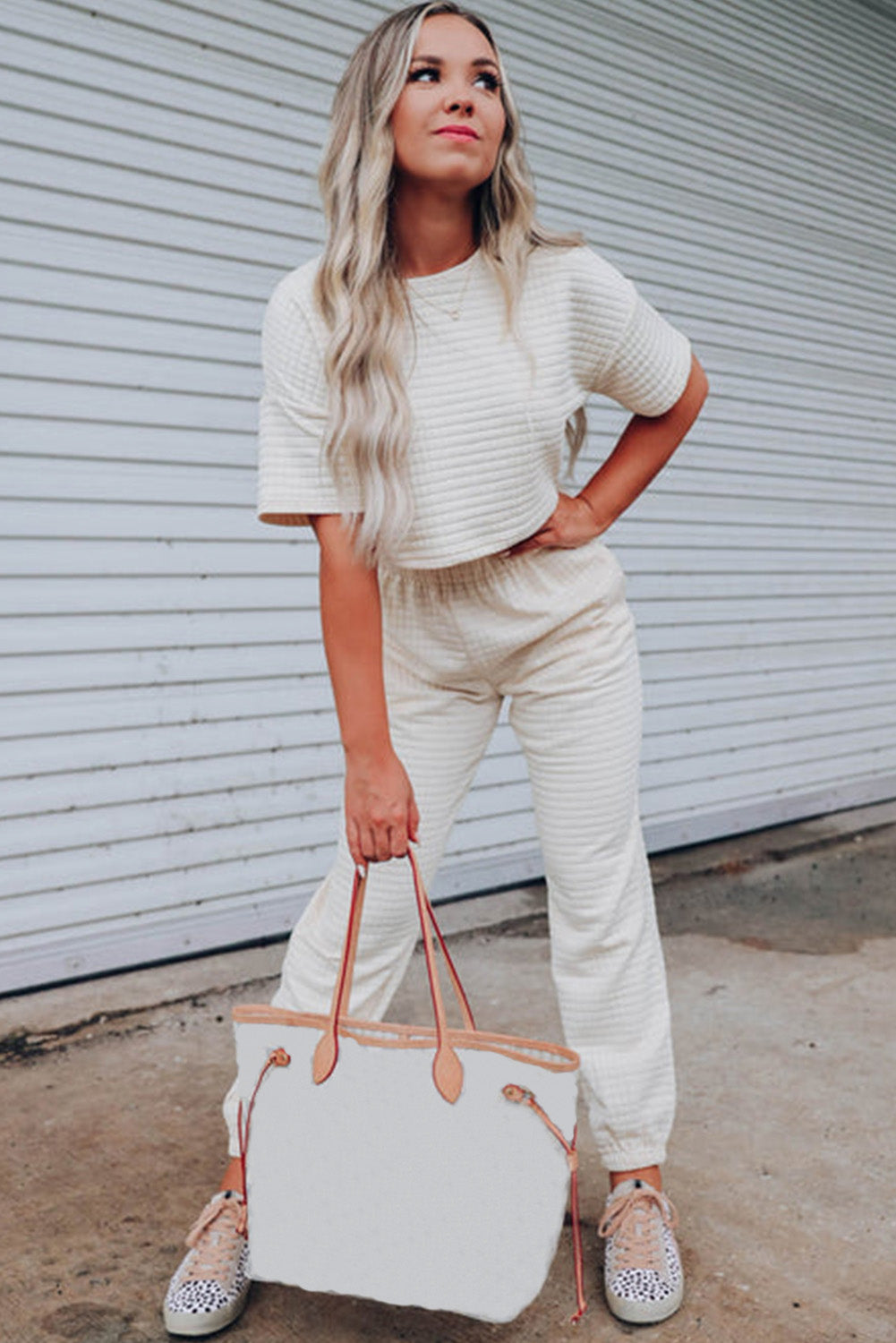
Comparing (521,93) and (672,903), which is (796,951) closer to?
(672,903)

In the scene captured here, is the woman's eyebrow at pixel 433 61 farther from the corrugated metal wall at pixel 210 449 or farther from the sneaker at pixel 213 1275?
the corrugated metal wall at pixel 210 449

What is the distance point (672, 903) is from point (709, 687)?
3.89ft

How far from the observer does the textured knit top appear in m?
1.84

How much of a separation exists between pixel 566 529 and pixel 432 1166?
963 mm

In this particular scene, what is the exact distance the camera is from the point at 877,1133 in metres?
2.63

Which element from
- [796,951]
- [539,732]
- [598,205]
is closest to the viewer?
[539,732]

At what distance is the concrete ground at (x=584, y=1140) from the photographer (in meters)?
2.00

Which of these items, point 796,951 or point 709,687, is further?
point 709,687

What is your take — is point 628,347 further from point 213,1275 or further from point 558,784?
point 213,1275

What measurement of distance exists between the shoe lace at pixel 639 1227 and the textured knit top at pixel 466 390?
1.07 metres

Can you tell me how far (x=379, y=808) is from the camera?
188cm

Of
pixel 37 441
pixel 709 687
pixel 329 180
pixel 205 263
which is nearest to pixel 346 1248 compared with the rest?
pixel 329 180

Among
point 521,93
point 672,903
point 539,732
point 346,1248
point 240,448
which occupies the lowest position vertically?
point 672,903

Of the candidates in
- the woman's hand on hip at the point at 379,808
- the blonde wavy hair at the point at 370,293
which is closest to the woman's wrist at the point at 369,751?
the woman's hand on hip at the point at 379,808
